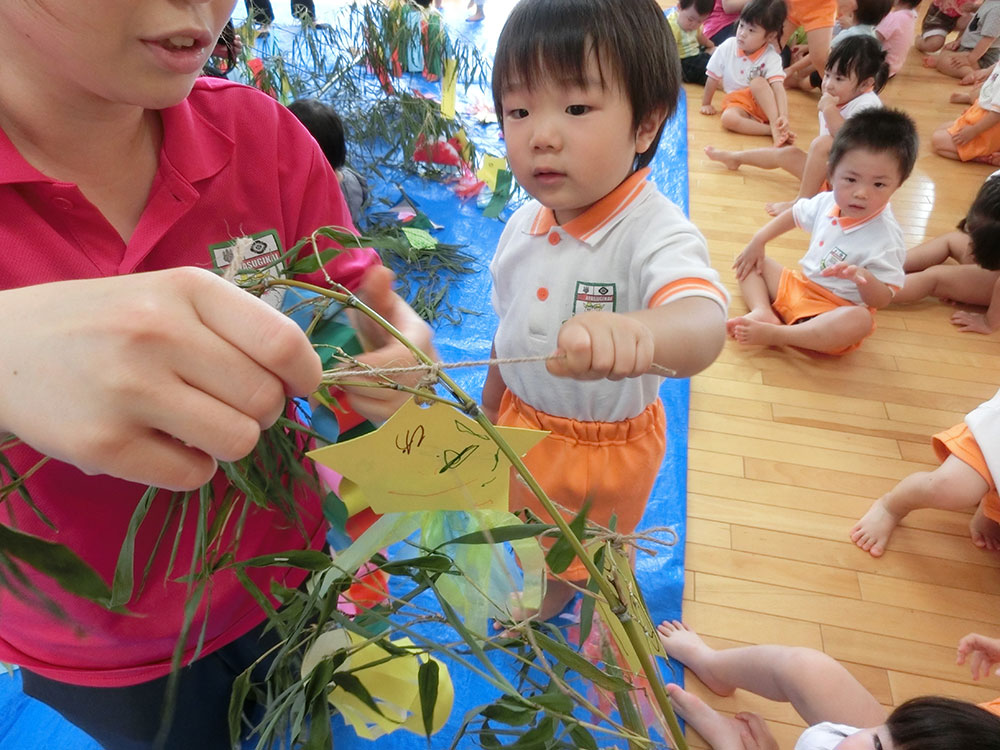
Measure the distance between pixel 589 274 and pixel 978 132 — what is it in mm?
2962

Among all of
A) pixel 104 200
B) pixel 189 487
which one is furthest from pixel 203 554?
pixel 104 200

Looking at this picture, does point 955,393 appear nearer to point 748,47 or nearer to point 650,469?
point 650,469

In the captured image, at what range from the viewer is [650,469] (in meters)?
1.10

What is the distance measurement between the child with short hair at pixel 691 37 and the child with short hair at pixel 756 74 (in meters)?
0.40

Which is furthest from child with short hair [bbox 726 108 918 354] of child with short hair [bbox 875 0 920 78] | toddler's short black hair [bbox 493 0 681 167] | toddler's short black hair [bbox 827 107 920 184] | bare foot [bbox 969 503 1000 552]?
child with short hair [bbox 875 0 920 78]

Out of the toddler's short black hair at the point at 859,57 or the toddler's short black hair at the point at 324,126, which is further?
the toddler's short black hair at the point at 859,57

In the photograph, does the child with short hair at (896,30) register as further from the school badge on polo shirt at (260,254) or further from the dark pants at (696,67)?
the school badge on polo shirt at (260,254)

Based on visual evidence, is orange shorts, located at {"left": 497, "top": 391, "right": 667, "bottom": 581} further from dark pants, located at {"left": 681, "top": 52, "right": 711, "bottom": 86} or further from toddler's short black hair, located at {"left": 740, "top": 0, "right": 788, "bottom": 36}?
dark pants, located at {"left": 681, "top": 52, "right": 711, "bottom": 86}

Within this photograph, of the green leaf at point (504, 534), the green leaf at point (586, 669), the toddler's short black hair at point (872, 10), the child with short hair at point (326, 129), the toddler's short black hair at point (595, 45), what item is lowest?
the toddler's short black hair at point (872, 10)

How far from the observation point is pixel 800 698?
1.09 meters

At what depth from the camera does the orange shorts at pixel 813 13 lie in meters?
3.54

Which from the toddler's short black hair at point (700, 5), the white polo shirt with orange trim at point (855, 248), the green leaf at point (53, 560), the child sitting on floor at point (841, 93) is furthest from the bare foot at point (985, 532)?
the toddler's short black hair at point (700, 5)

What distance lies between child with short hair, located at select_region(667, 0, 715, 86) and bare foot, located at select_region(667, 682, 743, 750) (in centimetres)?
349

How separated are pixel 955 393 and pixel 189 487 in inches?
84.0
